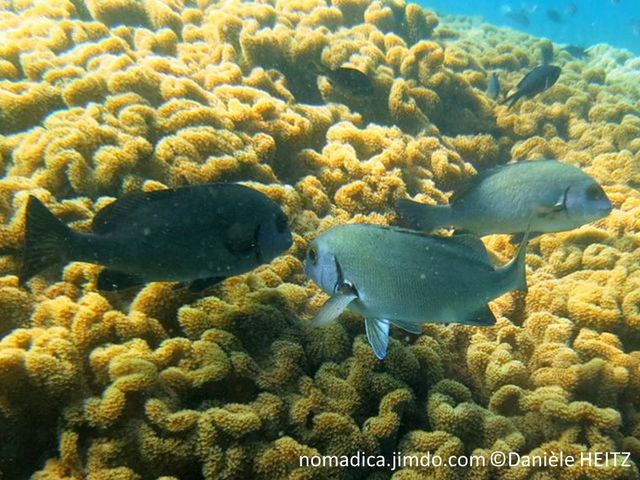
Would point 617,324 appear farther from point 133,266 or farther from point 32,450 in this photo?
point 32,450

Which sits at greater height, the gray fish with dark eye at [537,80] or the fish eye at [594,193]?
the gray fish with dark eye at [537,80]

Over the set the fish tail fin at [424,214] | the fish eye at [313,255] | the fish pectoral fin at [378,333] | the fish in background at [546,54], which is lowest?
the fish pectoral fin at [378,333]

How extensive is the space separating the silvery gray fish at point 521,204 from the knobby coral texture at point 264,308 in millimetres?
Answer: 390

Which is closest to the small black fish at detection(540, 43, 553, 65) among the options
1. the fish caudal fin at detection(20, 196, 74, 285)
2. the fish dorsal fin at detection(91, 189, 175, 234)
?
the fish dorsal fin at detection(91, 189, 175, 234)

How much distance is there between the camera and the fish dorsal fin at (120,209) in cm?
226

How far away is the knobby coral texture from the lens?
222 cm

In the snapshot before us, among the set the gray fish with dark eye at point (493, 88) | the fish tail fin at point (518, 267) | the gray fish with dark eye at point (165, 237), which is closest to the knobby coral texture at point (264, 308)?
the gray fish with dark eye at point (165, 237)

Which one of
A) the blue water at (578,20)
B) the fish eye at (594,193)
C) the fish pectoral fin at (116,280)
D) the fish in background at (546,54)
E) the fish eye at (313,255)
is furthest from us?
the blue water at (578,20)

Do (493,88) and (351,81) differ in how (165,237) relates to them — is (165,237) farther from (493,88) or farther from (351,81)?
(493,88)

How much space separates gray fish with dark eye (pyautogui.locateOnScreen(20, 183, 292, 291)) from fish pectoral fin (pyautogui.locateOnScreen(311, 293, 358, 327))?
0.51 meters

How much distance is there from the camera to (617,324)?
3.20 m

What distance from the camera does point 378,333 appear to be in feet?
8.04

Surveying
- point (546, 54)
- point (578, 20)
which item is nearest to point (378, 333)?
point (546, 54)

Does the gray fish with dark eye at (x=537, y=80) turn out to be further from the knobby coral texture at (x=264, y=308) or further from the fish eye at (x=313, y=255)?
the fish eye at (x=313, y=255)
